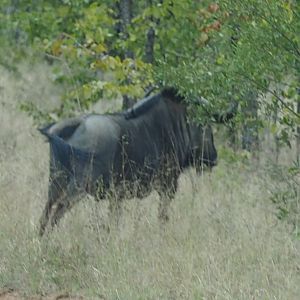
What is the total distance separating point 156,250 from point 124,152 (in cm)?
169

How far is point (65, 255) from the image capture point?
7.73 m

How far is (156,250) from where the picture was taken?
7.58 m

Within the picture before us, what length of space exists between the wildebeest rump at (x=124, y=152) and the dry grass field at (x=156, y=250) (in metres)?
0.18

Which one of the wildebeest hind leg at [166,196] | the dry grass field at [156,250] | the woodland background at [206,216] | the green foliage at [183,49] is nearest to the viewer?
the dry grass field at [156,250]

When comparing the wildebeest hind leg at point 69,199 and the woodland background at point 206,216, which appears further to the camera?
the wildebeest hind leg at point 69,199

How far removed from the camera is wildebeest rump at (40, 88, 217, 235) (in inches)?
343

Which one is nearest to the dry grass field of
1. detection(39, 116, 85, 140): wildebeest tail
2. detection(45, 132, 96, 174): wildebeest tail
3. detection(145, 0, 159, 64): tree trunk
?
detection(45, 132, 96, 174): wildebeest tail

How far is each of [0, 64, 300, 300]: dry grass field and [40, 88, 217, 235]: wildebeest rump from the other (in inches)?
6.9

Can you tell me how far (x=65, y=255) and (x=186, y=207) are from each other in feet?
5.36

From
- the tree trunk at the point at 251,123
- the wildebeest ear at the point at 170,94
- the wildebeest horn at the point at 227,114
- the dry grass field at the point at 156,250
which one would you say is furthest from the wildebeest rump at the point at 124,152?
the wildebeest horn at the point at 227,114

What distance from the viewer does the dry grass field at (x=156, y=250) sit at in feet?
22.7

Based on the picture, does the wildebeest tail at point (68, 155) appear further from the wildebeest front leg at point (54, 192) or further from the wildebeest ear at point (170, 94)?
the wildebeest ear at point (170, 94)

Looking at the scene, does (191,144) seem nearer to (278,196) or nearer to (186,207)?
(186,207)

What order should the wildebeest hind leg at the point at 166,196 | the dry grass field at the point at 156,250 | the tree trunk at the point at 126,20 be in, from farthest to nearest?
the tree trunk at the point at 126,20 → the wildebeest hind leg at the point at 166,196 → the dry grass field at the point at 156,250
